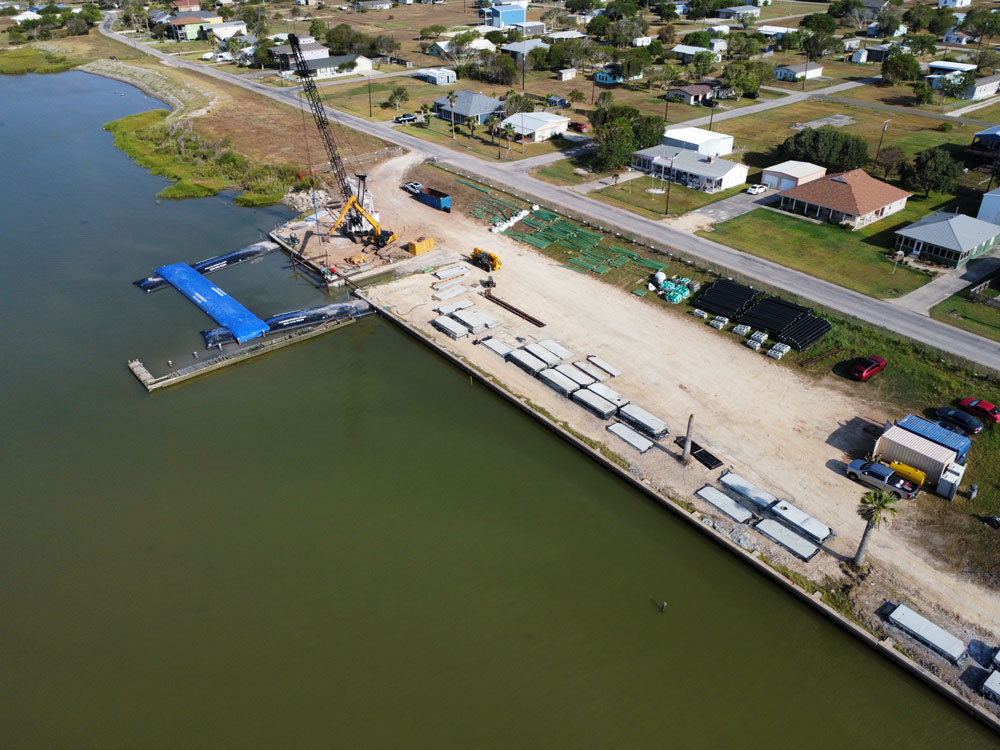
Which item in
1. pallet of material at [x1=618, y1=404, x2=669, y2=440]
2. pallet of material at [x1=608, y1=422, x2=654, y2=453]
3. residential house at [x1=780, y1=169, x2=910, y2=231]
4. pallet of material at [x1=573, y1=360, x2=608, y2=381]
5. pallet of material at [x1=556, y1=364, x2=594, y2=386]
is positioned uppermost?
residential house at [x1=780, y1=169, x2=910, y2=231]

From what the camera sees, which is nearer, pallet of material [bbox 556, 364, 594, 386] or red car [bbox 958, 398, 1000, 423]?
red car [bbox 958, 398, 1000, 423]

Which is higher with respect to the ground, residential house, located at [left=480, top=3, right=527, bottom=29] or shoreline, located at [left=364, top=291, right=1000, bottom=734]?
residential house, located at [left=480, top=3, right=527, bottom=29]

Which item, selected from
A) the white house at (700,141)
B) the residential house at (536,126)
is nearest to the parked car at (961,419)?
the white house at (700,141)

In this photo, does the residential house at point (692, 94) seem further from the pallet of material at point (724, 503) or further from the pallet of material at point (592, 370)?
the pallet of material at point (724, 503)

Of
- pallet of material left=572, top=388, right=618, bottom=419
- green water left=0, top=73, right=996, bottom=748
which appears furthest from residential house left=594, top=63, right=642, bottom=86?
pallet of material left=572, top=388, right=618, bottom=419

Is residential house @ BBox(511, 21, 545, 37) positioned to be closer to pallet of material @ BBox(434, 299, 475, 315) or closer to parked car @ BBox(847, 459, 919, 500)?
pallet of material @ BBox(434, 299, 475, 315)

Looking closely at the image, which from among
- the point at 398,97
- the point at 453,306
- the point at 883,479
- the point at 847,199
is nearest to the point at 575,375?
the point at 453,306

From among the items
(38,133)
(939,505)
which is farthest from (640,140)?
(38,133)

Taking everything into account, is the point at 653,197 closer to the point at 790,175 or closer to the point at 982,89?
the point at 790,175
